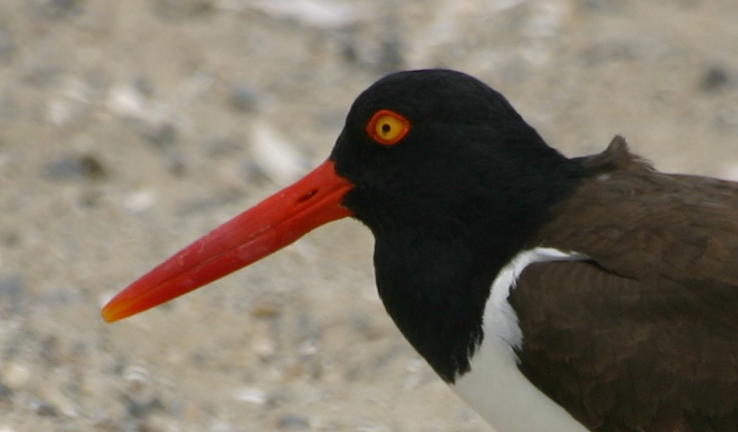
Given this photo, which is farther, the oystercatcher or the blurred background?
the blurred background

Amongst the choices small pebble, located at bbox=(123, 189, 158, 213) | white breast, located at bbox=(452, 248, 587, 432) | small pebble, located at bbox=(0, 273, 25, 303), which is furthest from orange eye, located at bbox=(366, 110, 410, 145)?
small pebble, located at bbox=(123, 189, 158, 213)

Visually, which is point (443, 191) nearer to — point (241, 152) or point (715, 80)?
point (241, 152)

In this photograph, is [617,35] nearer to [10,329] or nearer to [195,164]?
[195,164]

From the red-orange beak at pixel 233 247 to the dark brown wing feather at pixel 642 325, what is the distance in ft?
3.11

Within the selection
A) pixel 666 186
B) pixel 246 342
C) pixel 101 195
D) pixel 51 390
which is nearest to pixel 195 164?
pixel 101 195

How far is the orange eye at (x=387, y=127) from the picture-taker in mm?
5270

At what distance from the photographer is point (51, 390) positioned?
19.8 feet

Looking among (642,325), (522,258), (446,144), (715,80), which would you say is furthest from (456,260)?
(715,80)

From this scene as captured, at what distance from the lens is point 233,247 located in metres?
5.61

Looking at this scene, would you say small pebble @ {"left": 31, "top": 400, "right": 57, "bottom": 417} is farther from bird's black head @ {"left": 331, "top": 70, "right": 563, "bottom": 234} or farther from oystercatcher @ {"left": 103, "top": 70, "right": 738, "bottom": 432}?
bird's black head @ {"left": 331, "top": 70, "right": 563, "bottom": 234}

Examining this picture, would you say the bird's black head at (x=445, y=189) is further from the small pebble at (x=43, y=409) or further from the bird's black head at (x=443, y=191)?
the small pebble at (x=43, y=409)

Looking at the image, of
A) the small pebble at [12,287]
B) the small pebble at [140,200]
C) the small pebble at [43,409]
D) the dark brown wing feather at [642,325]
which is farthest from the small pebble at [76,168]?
the dark brown wing feather at [642,325]

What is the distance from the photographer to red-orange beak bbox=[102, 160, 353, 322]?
5.57 m

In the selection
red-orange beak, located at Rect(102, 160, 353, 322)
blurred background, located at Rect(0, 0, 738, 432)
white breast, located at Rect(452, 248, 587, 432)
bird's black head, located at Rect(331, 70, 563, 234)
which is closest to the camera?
white breast, located at Rect(452, 248, 587, 432)
